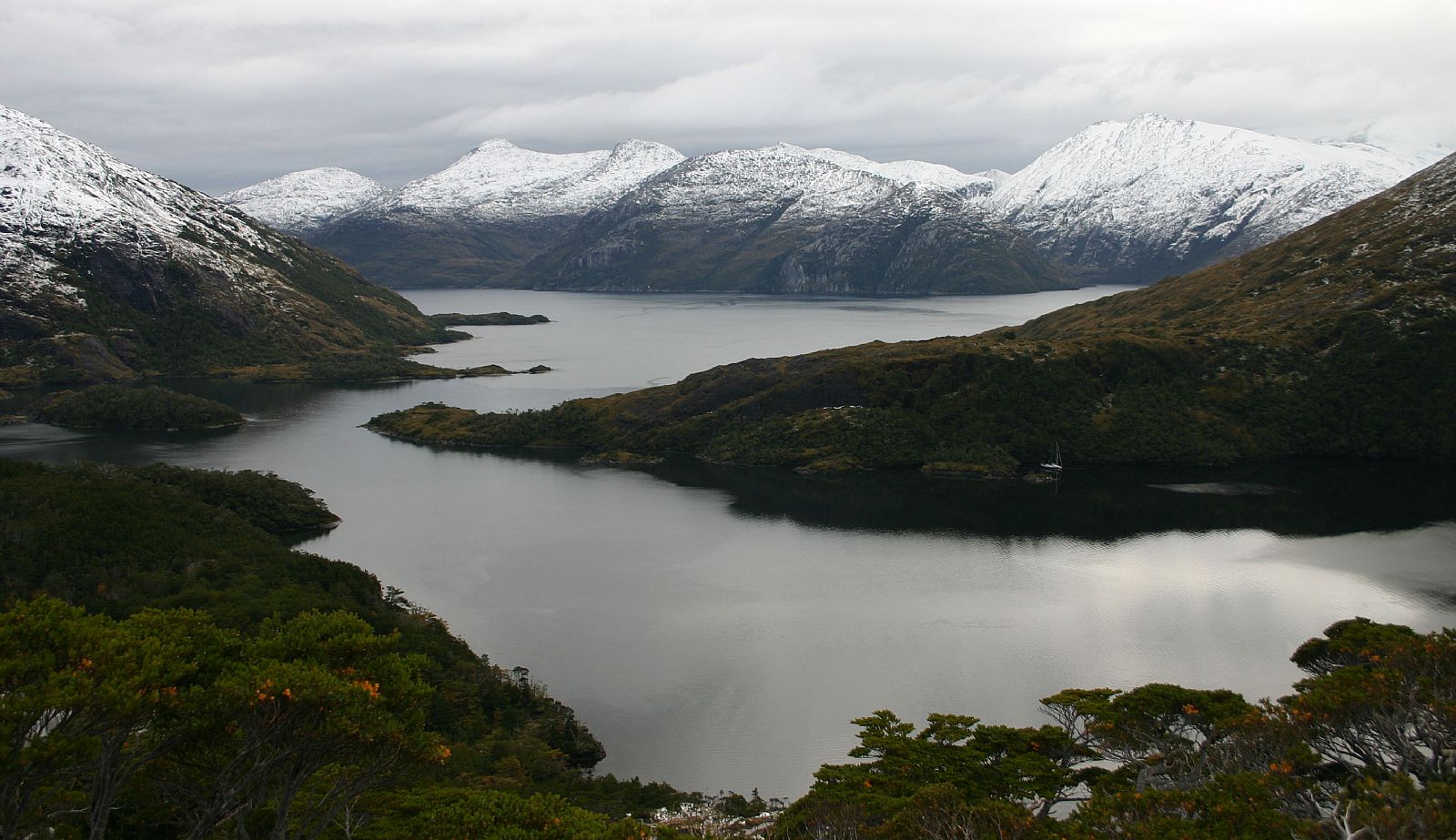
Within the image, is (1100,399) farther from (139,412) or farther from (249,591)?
(139,412)

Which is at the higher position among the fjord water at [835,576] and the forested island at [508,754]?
the forested island at [508,754]

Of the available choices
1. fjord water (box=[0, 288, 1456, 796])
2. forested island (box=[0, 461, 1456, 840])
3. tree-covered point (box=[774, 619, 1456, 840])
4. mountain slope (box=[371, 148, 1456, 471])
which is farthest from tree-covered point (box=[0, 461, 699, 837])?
mountain slope (box=[371, 148, 1456, 471])

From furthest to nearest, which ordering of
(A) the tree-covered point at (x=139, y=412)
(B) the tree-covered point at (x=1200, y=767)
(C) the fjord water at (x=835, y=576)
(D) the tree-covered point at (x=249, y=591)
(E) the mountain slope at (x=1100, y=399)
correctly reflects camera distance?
(A) the tree-covered point at (x=139, y=412) < (E) the mountain slope at (x=1100, y=399) < (C) the fjord water at (x=835, y=576) < (D) the tree-covered point at (x=249, y=591) < (B) the tree-covered point at (x=1200, y=767)

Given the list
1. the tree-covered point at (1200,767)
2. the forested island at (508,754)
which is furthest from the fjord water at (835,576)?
the tree-covered point at (1200,767)

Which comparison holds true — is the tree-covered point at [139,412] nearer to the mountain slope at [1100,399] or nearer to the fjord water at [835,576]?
the fjord water at [835,576]

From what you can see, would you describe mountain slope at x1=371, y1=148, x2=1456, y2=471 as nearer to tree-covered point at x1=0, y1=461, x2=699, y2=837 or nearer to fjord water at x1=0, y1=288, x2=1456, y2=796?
fjord water at x1=0, y1=288, x2=1456, y2=796

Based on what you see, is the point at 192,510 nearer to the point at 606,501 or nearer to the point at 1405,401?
the point at 606,501
